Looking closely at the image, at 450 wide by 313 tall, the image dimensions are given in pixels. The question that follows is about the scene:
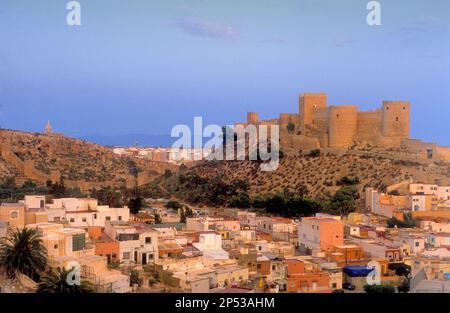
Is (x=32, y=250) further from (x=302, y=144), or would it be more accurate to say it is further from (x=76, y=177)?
(x=302, y=144)

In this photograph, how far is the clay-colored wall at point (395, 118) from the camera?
922 inches

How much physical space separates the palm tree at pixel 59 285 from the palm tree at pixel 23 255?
0.60 meters

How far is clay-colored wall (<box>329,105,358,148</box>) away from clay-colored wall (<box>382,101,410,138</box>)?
112 cm

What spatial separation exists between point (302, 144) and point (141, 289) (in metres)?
17.1

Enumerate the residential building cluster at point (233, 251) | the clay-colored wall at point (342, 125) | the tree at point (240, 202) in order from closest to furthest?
the residential building cluster at point (233, 251) < the tree at point (240, 202) < the clay-colored wall at point (342, 125)

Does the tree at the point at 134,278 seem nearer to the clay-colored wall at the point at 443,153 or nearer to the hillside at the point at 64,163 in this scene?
the hillside at the point at 64,163

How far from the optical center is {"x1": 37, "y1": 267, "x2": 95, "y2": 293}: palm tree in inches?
293

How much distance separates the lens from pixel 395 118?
23531mm

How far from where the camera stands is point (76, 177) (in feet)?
74.9

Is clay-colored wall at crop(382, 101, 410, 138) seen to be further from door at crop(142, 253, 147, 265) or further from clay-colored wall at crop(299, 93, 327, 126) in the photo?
door at crop(142, 253, 147, 265)

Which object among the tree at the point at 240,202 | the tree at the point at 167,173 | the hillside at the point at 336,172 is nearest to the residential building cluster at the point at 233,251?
the tree at the point at 240,202

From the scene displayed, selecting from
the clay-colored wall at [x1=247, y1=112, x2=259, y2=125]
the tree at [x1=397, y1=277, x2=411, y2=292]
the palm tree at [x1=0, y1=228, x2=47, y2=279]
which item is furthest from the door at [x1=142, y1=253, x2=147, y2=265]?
the clay-colored wall at [x1=247, y1=112, x2=259, y2=125]

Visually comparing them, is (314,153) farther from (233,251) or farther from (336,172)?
(233,251)
